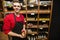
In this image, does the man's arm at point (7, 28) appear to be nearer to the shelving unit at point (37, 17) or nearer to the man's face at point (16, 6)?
the man's face at point (16, 6)

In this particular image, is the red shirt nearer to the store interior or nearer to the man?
the man

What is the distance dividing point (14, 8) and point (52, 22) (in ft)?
3.33

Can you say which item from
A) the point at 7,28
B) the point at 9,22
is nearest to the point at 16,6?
the point at 9,22

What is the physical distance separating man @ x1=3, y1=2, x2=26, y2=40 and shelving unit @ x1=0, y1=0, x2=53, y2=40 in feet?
1.26

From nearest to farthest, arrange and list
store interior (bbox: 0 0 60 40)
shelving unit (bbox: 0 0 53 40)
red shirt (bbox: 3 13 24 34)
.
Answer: red shirt (bbox: 3 13 24 34) < store interior (bbox: 0 0 60 40) < shelving unit (bbox: 0 0 53 40)

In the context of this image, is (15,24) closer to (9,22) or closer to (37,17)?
(9,22)

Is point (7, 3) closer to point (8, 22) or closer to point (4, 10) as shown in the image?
point (4, 10)

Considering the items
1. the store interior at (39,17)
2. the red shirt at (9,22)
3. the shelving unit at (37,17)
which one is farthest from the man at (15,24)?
the shelving unit at (37,17)

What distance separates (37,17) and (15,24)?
0.86 meters

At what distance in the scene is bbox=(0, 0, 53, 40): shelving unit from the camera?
12.9 ft

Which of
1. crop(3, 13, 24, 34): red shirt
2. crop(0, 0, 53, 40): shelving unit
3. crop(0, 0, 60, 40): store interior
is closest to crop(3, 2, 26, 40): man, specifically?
crop(3, 13, 24, 34): red shirt

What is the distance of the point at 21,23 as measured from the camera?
11.4 feet

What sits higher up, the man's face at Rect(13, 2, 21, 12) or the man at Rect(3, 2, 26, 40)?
the man's face at Rect(13, 2, 21, 12)

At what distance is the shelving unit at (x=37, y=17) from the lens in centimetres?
393
